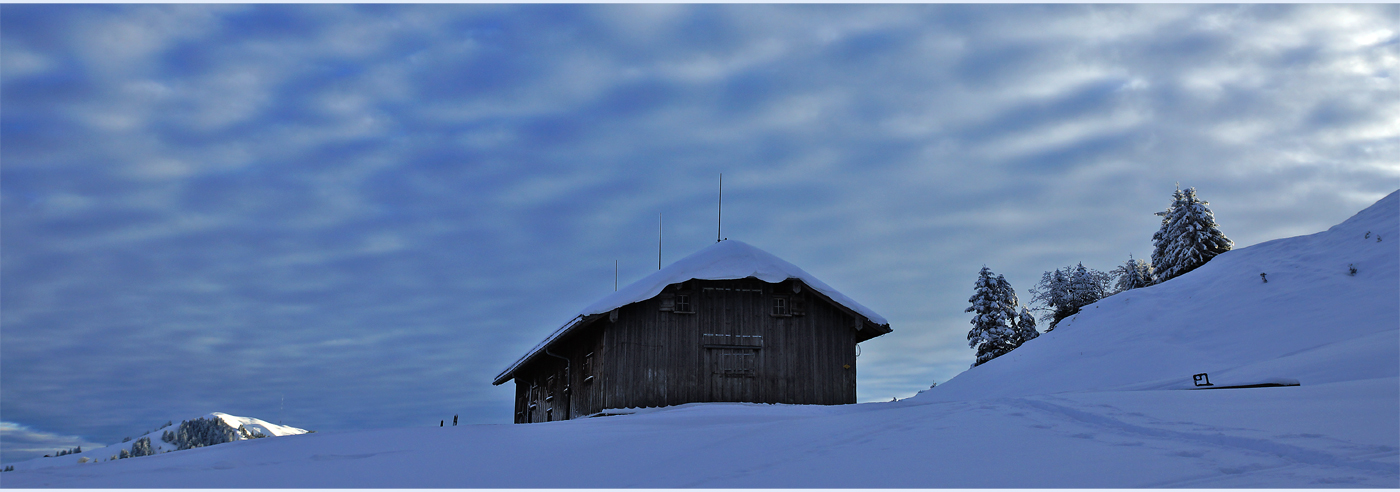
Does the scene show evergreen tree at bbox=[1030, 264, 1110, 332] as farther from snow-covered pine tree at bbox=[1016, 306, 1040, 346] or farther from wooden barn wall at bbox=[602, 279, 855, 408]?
wooden barn wall at bbox=[602, 279, 855, 408]

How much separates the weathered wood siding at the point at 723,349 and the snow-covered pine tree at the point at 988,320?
22.8 metres

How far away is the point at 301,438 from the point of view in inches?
435

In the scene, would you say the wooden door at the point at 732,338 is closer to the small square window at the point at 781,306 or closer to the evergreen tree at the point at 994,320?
the small square window at the point at 781,306

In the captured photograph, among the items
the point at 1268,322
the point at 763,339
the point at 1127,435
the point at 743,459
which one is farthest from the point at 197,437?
the point at 1268,322

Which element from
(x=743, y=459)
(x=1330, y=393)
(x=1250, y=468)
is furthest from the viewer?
(x=1330, y=393)

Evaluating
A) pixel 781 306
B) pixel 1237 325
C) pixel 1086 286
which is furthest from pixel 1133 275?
pixel 781 306

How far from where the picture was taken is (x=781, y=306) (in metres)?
20.2

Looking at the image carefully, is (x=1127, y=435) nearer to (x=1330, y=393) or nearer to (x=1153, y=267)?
(x=1330, y=393)

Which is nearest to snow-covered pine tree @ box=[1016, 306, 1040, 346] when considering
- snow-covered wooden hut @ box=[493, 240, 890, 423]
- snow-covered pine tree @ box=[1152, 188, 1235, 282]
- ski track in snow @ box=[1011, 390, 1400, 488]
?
snow-covered pine tree @ box=[1152, 188, 1235, 282]

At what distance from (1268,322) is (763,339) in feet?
52.2

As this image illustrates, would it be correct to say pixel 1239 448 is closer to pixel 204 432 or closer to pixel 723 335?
pixel 723 335

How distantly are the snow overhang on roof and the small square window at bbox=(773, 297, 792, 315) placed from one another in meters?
0.88

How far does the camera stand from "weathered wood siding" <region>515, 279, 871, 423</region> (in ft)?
62.7

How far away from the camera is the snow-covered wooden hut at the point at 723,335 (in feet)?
62.6
